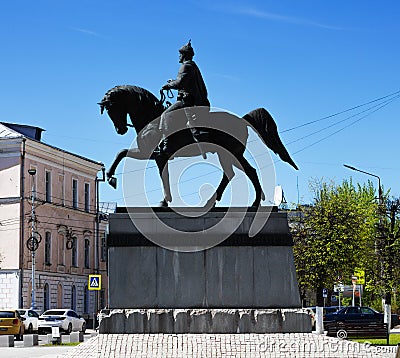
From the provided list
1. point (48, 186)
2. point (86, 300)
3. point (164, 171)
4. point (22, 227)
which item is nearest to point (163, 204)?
point (164, 171)

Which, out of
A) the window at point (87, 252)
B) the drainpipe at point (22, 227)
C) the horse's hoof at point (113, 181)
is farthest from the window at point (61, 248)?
the horse's hoof at point (113, 181)

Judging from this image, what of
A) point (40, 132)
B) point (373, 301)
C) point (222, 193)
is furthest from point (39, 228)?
point (222, 193)

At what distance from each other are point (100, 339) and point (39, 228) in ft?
140

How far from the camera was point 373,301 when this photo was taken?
5678 cm

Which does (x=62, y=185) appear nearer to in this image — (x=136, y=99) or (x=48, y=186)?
(x=48, y=186)

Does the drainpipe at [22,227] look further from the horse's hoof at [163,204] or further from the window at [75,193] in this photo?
the horse's hoof at [163,204]

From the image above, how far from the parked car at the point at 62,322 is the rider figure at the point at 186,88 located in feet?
85.1

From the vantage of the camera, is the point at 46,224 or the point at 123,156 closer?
the point at 123,156

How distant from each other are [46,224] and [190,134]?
42514 mm

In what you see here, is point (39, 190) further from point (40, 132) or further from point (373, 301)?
point (373, 301)

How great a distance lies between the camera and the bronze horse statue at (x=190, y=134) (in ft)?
62.5

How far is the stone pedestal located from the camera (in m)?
17.5

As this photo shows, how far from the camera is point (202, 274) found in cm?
1806

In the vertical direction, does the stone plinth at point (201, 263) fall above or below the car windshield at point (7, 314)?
above
